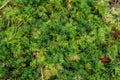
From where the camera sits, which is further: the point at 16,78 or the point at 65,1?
the point at 65,1

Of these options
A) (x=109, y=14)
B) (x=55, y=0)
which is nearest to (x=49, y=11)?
(x=55, y=0)

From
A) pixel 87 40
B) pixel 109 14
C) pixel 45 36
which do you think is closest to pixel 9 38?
pixel 45 36

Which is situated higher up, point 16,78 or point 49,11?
point 49,11

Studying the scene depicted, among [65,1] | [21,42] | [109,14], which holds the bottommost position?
[21,42]

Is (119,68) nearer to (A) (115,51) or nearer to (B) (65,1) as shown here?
(A) (115,51)

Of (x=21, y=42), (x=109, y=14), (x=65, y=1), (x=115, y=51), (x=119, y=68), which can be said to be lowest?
(x=119, y=68)

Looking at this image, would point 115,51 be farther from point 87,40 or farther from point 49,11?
point 49,11

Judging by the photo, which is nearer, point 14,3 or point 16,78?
point 16,78

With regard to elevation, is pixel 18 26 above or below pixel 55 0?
below

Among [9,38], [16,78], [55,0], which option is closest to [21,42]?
[9,38]
